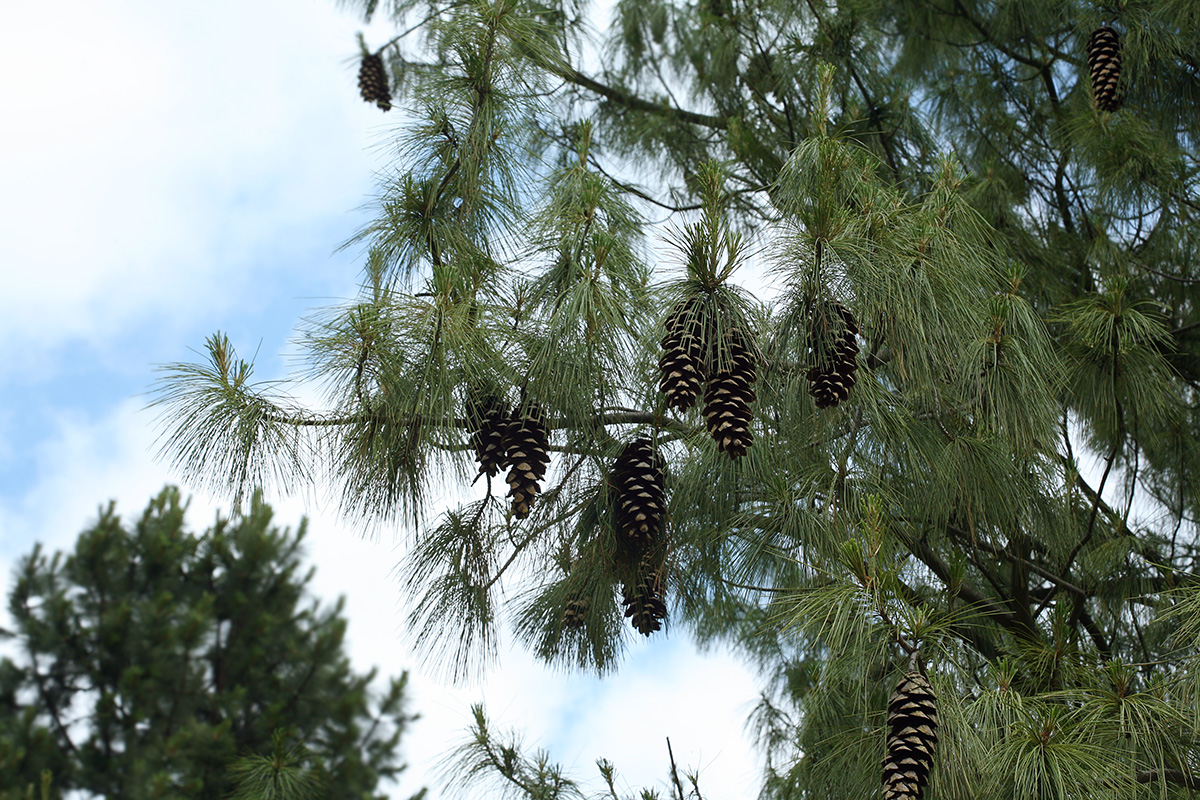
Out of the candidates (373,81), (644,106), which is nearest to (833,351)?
(644,106)

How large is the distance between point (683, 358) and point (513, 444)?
352mm

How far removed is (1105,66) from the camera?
2.62m

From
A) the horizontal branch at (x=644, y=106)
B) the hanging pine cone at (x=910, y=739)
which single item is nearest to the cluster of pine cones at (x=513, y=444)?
the hanging pine cone at (x=910, y=739)

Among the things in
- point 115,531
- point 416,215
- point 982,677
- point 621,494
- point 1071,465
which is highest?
point 115,531

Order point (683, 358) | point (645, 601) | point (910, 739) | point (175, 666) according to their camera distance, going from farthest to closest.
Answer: point (175, 666) < point (645, 601) < point (683, 358) < point (910, 739)

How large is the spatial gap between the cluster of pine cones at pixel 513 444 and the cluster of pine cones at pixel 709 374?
0.28 meters

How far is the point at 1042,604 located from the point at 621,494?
1.20 m

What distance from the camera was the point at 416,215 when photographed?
198cm

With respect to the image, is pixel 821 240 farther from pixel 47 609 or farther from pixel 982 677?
pixel 47 609

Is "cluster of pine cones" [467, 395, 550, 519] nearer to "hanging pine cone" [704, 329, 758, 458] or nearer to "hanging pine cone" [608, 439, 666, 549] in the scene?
"hanging pine cone" [608, 439, 666, 549]

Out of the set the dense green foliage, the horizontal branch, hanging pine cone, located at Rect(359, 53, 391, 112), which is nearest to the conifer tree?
the horizontal branch

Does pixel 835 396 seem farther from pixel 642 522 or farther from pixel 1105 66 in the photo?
pixel 1105 66

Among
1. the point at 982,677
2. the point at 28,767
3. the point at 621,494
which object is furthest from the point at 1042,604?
the point at 28,767

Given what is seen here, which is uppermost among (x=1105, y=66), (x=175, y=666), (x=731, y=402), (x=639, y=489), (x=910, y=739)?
(x=175, y=666)
